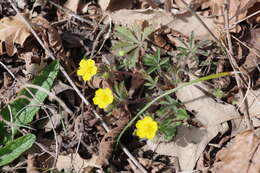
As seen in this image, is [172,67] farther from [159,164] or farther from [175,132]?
[159,164]

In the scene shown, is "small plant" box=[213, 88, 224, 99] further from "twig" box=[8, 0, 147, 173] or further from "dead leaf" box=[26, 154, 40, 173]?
"dead leaf" box=[26, 154, 40, 173]

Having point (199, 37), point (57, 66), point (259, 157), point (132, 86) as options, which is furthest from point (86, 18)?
point (259, 157)

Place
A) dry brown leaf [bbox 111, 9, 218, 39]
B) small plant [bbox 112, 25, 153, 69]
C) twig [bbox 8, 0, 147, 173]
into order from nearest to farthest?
twig [bbox 8, 0, 147, 173], small plant [bbox 112, 25, 153, 69], dry brown leaf [bbox 111, 9, 218, 39]

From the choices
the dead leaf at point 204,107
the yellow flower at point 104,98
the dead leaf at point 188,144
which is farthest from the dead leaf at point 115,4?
the dead leaf at point 188,144

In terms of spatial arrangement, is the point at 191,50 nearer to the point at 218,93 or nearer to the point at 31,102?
the point at 218,93

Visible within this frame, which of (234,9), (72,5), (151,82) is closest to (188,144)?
(151,82)

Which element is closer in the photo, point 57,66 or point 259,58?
point 259,58

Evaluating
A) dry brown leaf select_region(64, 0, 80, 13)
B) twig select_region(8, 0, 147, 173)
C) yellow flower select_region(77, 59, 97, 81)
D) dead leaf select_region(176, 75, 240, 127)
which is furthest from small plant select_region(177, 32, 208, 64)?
dry brown leaf select_region(64, 0, 80, 13)
